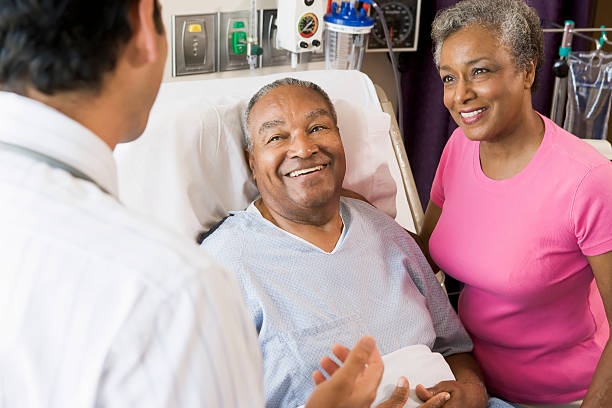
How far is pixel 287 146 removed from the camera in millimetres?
1667

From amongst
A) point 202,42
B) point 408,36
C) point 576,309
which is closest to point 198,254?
point 576,309

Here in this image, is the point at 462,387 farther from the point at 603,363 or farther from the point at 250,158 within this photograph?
the point at 250,158

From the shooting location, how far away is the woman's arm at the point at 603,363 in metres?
1.48

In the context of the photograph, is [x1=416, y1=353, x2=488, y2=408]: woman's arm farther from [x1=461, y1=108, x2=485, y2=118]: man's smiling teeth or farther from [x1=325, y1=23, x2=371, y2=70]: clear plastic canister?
[x1=325, y1=23, x2=371, y2=70]: clear plastic canister

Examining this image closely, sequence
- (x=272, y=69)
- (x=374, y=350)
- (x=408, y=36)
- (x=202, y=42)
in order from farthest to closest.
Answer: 1. (x=408, y=36)
2. (x=272, y=69)
3. (x=202, y=42)
4. (x=374, y=350)

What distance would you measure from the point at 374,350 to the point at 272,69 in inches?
66.6

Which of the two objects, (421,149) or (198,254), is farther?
(421,149)

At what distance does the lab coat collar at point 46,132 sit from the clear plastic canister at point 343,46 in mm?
1846

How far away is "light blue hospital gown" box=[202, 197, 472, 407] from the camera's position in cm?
146

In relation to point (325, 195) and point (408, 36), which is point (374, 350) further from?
point (408, 36)

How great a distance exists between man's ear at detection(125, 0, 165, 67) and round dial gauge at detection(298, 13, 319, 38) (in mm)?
1672

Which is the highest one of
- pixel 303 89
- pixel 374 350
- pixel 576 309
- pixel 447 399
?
pixel 303 89

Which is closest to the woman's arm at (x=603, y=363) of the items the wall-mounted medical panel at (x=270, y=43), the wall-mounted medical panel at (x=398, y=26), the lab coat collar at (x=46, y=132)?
the lab coat collar at (x=46, y=132)

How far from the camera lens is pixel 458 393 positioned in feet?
4.99
